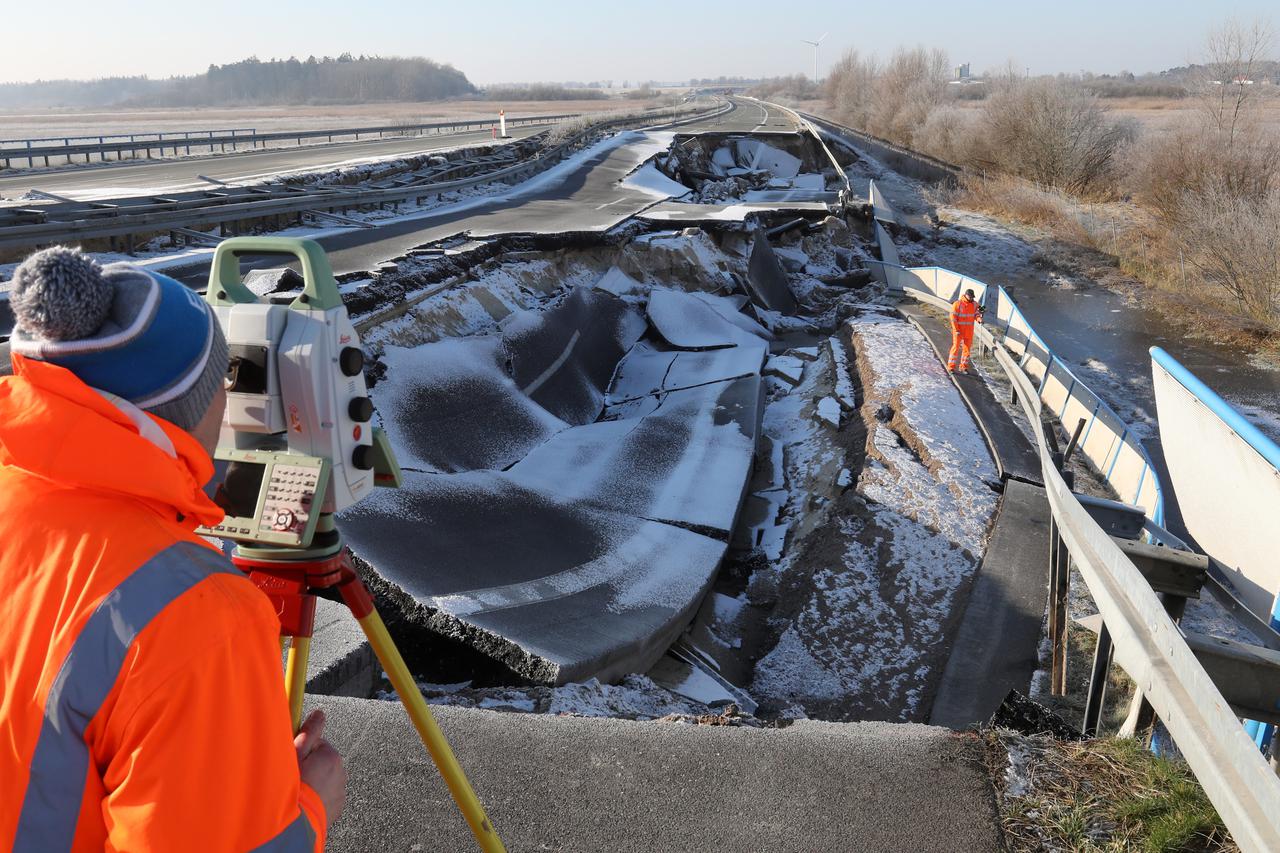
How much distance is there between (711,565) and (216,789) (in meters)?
7.12

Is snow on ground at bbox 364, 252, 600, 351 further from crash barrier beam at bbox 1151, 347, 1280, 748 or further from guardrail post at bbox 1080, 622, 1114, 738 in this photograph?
guardrail post at bbox 1080, 622, 1114, 738

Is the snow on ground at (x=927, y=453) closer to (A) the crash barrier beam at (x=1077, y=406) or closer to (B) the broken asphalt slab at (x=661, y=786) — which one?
(A) the crash barrier beam at (x=1077, y=406)

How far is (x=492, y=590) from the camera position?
6.31 m

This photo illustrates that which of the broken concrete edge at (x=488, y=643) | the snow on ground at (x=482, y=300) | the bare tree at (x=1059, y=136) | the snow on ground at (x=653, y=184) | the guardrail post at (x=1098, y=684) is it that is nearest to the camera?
the guardrail post at (x=1098, y=684)

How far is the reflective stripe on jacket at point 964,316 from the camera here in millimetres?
13750

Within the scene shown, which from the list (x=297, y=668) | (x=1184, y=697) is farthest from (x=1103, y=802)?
(x=297, y=668)

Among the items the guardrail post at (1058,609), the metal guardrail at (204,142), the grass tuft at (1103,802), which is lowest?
the guardrail post at (1058,609)

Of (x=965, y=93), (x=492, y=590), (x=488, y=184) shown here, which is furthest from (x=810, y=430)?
(x=965, y=93)

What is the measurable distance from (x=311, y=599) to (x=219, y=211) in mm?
14403

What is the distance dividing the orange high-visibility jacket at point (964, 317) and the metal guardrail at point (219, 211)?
37.9 feet

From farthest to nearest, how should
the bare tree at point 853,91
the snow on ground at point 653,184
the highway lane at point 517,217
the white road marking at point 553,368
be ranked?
the bare tree at point 853,91, the snow on ground at point 653,184, the highway lane at point 517,217, the white road marking at point 553,368

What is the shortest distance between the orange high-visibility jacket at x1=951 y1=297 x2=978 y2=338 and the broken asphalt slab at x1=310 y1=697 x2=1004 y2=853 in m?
11.0

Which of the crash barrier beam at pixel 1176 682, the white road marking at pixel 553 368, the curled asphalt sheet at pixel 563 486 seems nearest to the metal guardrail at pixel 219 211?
the curled asphalt sheet at pixel 563 486

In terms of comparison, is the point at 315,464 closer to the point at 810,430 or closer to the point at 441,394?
the point at 441,394
